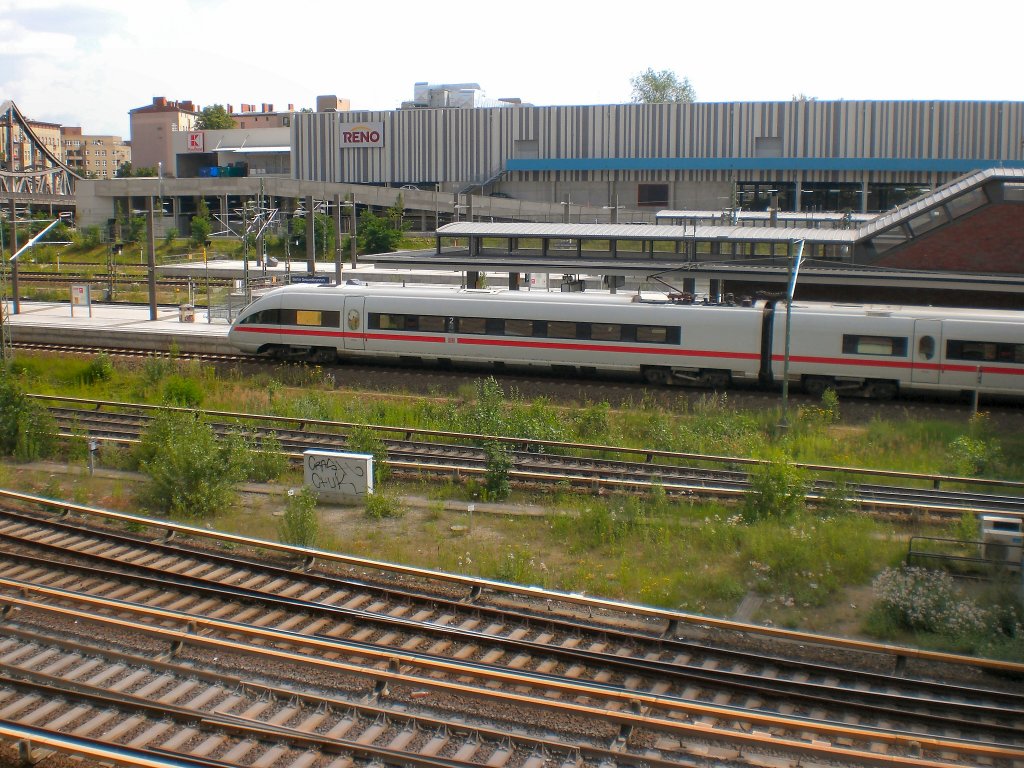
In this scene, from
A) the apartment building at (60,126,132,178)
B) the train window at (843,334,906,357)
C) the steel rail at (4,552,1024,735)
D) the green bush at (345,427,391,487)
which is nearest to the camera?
the steel rail at (4,552,1024,735)

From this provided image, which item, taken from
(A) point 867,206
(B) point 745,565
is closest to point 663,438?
(B) point 745,565

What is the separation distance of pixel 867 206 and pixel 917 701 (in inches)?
2043

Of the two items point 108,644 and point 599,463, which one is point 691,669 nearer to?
point 108,644

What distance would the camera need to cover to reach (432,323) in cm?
2294

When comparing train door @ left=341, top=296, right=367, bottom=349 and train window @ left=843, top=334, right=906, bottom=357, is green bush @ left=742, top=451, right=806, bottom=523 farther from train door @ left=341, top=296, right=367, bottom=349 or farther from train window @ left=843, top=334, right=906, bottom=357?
train door @ left=341, top=296, right=367, bottom=349

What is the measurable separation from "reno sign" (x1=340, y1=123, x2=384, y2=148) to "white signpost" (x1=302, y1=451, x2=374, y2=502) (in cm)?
4959

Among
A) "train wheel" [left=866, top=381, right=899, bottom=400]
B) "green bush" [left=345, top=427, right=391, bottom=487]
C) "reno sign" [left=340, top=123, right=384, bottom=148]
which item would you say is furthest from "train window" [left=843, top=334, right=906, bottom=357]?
"reno sign" [left=340, top=123, right=384, bottom=148]

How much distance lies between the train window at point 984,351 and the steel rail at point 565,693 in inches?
532

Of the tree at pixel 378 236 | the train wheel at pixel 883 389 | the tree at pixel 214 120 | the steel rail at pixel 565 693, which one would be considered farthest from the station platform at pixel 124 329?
the tree at pixel 214 120

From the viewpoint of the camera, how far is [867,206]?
55.9 metres

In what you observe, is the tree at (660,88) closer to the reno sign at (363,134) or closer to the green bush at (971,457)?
the reno sign at (363,134)

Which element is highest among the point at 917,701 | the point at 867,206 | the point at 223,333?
the point at 867,206

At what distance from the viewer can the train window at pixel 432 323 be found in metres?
22.9

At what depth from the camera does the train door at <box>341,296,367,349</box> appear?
2342cm
